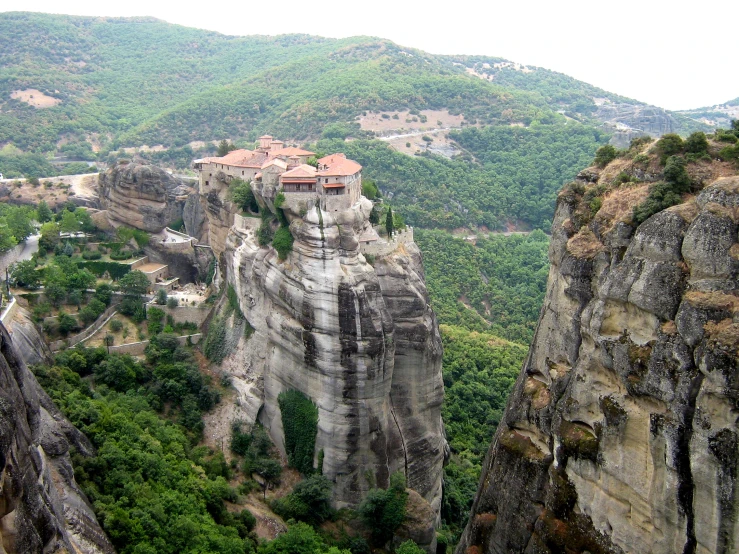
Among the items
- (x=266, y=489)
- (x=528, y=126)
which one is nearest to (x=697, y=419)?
(x=266, y=489)

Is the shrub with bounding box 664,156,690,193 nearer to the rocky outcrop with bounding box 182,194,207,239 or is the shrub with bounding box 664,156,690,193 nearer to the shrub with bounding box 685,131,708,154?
the shrub with bounding box 685,131,708,154

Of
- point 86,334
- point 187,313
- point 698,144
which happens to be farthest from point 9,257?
point 698,144

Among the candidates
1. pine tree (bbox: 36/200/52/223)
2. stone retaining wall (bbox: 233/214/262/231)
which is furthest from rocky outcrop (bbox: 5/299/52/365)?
pine tree (bbox: 36/200/52/223)

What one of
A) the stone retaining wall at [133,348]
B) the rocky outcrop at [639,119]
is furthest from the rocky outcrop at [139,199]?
the rocky outcrop at [639,119]

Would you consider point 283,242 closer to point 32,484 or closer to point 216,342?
point 216,342

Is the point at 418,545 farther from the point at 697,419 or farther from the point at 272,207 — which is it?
the point at 697,419

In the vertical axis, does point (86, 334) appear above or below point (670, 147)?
below

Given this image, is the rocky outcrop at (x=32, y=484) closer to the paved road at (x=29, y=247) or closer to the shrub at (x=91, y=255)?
the shrub at (x=91, y=255)

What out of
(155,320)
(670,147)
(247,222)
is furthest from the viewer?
(155,320)
